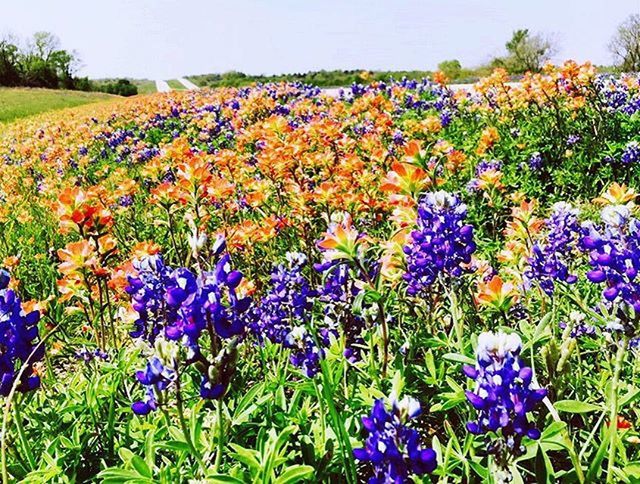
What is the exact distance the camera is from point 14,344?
1653 millimetres

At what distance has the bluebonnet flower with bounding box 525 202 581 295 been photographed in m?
2.41

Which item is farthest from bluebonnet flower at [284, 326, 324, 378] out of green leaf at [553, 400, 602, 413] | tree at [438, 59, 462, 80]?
tree at [438, 59, 462, 80]

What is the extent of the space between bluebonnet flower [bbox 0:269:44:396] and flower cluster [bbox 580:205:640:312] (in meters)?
1.50

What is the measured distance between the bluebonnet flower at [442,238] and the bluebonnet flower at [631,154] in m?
3.90

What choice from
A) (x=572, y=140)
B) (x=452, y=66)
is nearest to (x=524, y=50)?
(x=452, y=66)

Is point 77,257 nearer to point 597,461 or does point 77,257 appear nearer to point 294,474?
point 294,474

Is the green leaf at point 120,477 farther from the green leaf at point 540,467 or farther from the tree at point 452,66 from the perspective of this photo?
the tree at point 452,66

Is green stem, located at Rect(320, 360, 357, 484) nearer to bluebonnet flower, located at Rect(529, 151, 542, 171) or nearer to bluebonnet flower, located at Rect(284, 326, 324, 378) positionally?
bluebonnet flower, located at Rect(284, 326, 324, 378)

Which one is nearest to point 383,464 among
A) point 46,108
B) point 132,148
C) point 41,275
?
point 41,275

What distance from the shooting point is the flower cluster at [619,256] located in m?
1.53

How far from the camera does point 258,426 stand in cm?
184

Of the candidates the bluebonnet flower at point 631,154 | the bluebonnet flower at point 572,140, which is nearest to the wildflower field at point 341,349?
the bluebonnet flower at point 631,154

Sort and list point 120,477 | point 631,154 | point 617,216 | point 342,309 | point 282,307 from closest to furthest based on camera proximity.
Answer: point 120,477 < point 617,216 < point 342,309 < point 282,307 < point 631,154

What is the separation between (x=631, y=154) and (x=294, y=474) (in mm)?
4854
